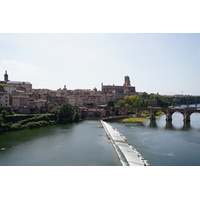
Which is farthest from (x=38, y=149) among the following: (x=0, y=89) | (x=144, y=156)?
(x=0, y=89)

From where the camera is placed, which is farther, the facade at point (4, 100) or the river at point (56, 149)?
the facade at point (4, 100)

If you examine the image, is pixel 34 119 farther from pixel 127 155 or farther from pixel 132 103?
pixel 132 103

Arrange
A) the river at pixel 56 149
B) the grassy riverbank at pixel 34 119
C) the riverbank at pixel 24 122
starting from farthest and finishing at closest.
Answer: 1. the grassy riverbank at pixel 34 119
2. the riverbank at pixel 24 122
3. the river at pixel 56 149

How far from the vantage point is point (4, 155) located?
47.8 ft

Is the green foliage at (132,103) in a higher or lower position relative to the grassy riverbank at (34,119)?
higher

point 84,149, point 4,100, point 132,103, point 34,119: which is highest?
point 4,100

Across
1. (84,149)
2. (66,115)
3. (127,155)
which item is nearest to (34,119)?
(66,115)

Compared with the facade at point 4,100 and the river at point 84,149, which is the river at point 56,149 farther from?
the facade at point 4,100

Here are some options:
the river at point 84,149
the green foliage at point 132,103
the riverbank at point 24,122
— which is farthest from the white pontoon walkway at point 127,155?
the green foliage at point 132,103

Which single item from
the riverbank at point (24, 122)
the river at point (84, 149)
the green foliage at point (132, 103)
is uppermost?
the green foliage at point (132, 103)

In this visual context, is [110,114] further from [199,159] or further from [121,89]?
[121,89]

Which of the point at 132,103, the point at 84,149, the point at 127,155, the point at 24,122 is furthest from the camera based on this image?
the point at 132,103

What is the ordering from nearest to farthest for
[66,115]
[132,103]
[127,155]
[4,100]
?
[127,155], [4,100], [66,115], [132,103]

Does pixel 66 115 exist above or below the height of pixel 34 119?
above
